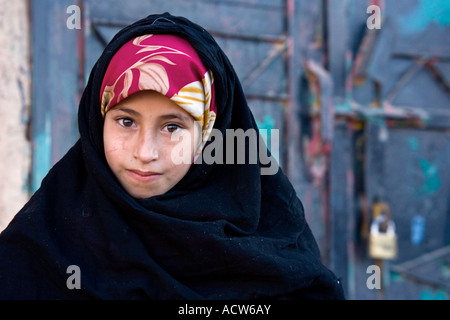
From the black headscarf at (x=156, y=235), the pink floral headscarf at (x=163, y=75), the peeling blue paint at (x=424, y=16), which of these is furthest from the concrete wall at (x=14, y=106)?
the peeling blue paint at (x=424, y=16)

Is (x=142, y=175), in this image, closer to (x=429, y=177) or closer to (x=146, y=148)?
(x=146, y=148)

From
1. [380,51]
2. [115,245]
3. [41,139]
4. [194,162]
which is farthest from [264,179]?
[380,51]

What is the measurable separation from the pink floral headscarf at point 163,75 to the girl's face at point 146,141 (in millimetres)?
34

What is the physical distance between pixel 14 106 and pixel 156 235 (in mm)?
1817

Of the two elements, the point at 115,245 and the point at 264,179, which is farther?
the point at 264,179

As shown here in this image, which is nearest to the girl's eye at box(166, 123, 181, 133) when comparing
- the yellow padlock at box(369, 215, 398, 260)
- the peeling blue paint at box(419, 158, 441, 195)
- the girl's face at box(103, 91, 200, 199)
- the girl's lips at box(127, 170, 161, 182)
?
the girl's face at box(103, 91, 200, 199)

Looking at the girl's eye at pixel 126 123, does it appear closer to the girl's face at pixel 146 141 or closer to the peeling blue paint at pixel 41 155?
the girl's face at pixel 146 141

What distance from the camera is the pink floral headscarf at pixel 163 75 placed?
60.1 inches

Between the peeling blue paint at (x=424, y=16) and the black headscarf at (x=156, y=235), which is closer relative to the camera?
the black headscarf at (x=156, y=235)

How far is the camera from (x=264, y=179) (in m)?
1.77

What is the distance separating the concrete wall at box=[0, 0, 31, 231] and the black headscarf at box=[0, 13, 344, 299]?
4.85 feet

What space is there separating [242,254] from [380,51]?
9.60ft

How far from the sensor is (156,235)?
153cm
